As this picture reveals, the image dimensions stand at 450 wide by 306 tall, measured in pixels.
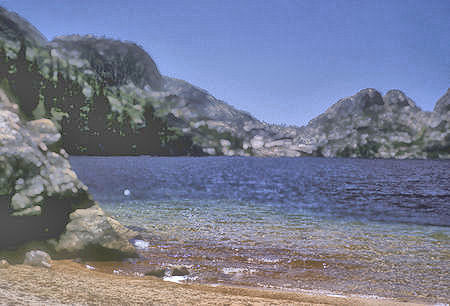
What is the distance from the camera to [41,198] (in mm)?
13266

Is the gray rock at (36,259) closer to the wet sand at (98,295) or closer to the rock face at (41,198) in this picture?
the wet sand at (98,295)

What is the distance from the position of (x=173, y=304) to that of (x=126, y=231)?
1302cm

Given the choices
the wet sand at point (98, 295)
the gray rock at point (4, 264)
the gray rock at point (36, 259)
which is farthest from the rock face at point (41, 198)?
the wet sand at point (98, 295)

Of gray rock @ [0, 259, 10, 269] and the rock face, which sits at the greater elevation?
the rock face

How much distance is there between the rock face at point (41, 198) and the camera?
1242 cm

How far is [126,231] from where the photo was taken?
20109 mm

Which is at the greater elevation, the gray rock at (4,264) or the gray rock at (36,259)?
the gray rock at (4,264)

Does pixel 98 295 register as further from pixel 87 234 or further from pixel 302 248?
pixel 302 248

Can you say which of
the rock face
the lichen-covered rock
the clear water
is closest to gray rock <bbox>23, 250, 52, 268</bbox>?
the rock face

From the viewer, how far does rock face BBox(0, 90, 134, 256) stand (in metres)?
12.4

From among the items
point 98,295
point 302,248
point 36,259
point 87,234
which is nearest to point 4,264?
point 36,259

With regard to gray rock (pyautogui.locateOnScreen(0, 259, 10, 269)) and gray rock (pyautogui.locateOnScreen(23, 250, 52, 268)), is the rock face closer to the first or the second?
gray rock (pyautogui.locateOnScreen(23, 250, 52, 268))

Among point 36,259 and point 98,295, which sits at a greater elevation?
point 98,295

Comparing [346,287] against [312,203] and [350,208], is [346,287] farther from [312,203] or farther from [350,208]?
[312,203]
